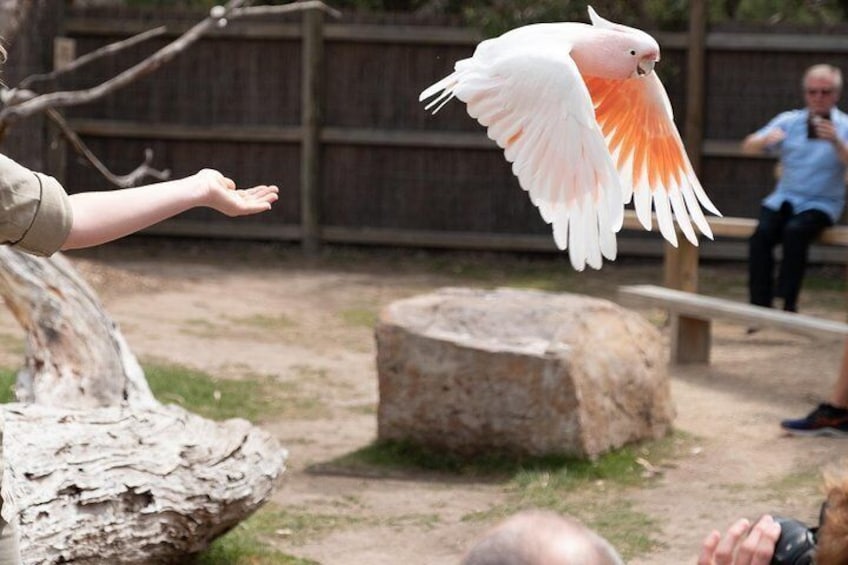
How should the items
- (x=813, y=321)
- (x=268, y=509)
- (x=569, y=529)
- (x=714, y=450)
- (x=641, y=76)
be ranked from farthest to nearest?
(x=813, y=321), (x=714, y=450), (x=268, y=509), (x=641, y=76), (x=569, y=529)

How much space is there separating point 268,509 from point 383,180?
6025 millimetres

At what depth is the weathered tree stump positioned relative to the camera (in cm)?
320

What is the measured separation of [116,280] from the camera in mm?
8570

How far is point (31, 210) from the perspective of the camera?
187 cm

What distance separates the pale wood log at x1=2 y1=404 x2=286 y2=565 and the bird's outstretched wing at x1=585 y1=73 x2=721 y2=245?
61.5 inches

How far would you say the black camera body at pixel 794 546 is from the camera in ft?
5.37

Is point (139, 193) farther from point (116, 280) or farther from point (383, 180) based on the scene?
point (383, 180)

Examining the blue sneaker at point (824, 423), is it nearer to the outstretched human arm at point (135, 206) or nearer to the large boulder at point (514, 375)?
the large boulder at point (514, 375)

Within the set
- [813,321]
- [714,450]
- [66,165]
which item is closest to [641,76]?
[714,450]

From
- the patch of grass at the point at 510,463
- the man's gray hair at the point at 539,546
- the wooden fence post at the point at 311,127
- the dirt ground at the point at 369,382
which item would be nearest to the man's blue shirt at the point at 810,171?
the dirt ground at the point at 369,382

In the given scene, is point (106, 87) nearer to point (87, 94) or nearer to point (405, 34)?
point (87, 94)

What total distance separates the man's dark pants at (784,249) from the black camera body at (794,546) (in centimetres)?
571

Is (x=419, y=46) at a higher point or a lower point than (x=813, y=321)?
higher

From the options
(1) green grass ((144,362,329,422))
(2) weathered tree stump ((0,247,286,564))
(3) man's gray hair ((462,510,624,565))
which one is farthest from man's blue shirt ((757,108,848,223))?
(3) man's gray hair ((462,510,624,565))
